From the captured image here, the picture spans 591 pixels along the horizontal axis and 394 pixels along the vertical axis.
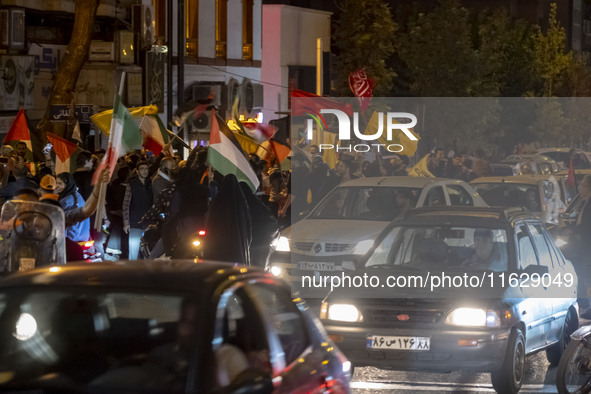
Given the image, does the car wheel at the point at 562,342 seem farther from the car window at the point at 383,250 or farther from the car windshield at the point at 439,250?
the car window at the point at 383,250

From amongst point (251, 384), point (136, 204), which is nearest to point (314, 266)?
point (136, 204)

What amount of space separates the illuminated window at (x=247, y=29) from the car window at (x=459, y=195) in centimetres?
3223

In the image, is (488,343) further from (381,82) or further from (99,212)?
(381,82)

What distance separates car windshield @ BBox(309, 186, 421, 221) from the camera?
650 inches

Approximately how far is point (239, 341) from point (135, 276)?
0.53 m

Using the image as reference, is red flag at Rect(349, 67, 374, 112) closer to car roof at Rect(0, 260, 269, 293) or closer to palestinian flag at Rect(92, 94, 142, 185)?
palestinian flag at Rect(92, 94, 142, 185)

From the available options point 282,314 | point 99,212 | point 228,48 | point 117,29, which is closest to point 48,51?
point 117,29

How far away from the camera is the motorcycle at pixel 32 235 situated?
9375 millimetres

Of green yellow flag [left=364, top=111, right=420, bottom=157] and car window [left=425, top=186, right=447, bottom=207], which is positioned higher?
car window [left=425, top=186, right=447, bottom=207]

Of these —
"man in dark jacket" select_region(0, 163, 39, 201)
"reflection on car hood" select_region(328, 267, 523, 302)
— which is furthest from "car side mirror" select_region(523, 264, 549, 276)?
"man in dark jacket" select_region(0, 163, 39, 201)

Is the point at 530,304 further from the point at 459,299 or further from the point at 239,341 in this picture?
the point at 239,341

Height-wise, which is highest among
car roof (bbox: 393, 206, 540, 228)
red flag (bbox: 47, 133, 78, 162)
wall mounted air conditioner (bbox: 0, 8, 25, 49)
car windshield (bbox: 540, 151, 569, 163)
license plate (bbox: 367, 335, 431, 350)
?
wall mounted air conditioner (bbox: 0, 8, 25, 49)

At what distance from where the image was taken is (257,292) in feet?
19.6

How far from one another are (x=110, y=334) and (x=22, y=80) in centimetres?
2572
